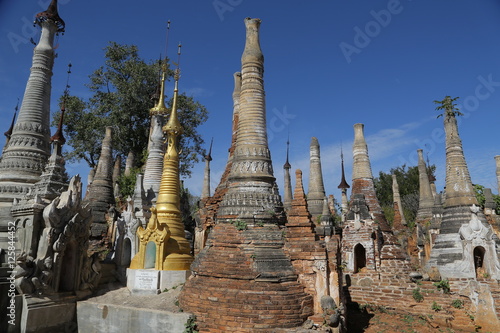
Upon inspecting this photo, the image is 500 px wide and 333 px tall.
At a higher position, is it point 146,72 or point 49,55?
point 146,72

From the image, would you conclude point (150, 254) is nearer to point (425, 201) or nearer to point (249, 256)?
point (249, 256)

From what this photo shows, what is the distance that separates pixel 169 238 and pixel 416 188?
4803cm

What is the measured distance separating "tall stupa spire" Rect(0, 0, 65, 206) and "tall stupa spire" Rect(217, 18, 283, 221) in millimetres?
7643

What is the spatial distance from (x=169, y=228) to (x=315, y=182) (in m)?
11.2

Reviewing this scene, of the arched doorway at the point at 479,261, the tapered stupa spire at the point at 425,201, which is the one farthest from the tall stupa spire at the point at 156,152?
the tapered stupa spire at the point at 425,201

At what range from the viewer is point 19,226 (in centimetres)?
994

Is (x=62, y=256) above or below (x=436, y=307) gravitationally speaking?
above

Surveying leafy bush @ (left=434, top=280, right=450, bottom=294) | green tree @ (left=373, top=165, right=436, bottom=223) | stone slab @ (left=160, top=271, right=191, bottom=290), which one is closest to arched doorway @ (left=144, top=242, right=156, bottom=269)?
stone slab @ (left=160, top=271, right=191, bottom=290)

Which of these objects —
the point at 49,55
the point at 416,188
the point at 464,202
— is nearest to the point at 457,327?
the point at 464,202

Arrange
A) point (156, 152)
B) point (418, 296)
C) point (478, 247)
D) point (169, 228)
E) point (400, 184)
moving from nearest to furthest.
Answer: point (418, 296) → point (169, 228) → point (478, 247) → point (156, 152) → point (400, 184)

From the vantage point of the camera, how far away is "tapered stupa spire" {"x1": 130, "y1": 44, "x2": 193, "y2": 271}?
10.8 meters

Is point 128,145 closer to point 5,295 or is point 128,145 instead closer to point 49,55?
point 49,55

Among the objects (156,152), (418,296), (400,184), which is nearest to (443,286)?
(418,296)

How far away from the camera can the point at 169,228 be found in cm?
1178
